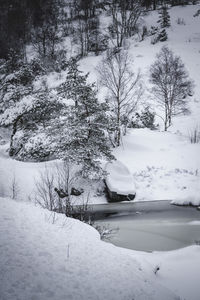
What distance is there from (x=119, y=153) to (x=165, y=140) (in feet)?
15.9

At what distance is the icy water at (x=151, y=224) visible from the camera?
784 centimetres

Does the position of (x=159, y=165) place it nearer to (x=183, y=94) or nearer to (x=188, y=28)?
(x=183, y=94)

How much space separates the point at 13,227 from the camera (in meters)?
4.84

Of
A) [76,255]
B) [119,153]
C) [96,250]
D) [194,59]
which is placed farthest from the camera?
[194,59]

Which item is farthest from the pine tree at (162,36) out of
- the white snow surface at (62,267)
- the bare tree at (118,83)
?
the white snow surface at (62,267)

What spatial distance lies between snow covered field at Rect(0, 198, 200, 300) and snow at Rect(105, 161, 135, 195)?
22.8 feet

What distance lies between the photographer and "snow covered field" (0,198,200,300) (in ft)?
10.5

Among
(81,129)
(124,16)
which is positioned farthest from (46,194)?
(124,16)

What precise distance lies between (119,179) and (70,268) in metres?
9.97

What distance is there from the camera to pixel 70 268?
3814mm

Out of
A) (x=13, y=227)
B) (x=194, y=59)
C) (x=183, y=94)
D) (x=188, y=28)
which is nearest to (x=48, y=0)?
(x=188, y=28)

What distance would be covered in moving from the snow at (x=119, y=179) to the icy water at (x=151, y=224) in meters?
0.95

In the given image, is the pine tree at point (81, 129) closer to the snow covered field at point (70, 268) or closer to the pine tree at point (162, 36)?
the snow covered field at point (70, 268)

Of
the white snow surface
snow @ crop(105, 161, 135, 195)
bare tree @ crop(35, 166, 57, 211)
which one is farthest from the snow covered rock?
the white snow surface
